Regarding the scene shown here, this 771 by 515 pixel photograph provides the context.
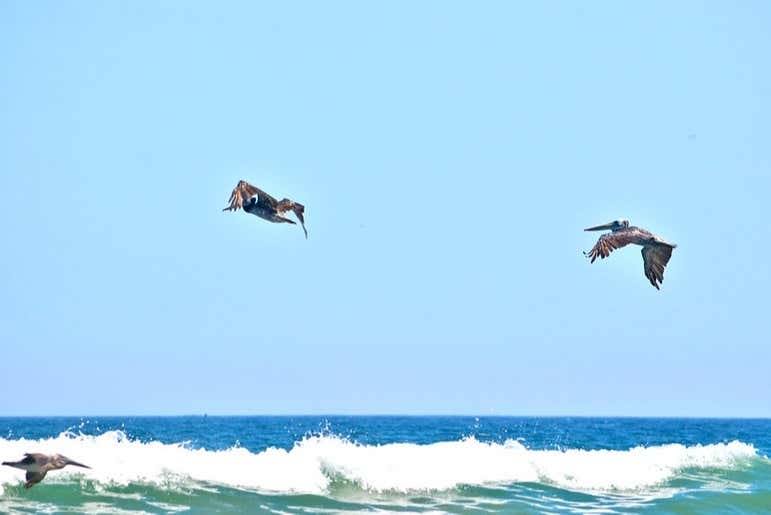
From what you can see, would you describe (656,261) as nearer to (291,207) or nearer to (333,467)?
(291,207)

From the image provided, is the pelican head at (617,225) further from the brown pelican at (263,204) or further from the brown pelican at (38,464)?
the brown pelican at (38,464)

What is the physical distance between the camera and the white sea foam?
20188 mm

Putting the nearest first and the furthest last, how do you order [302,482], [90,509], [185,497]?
[90,509] < [185,497] < [302,482]

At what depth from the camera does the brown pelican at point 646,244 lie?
15.0 meters

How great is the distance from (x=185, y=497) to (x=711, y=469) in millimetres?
14023

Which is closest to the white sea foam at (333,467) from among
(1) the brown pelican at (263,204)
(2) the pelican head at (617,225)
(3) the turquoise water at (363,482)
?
(3) the turquoise water at (363,482)

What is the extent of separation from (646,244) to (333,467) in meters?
8.46

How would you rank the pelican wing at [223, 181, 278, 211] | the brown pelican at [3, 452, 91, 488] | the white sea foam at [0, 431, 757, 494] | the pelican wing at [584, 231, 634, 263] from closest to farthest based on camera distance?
the brown pelican at [3, 452, 91, 488]
the pelican wing at [584, 231, 634, 263]
the pelican wing at [223, 181, 278, 211]
the white sea foam at [0, 431, 757, 494]

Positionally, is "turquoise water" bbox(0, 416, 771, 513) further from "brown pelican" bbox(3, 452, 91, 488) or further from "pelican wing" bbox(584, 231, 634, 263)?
"pelican wing" bbox(584, 231, 634, 263)

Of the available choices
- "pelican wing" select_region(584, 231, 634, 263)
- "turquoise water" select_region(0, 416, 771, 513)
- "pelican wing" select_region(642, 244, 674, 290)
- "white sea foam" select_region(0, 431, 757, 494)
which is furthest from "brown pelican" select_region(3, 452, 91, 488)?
"pelican wing" select_region(642, 244, 674, 290)

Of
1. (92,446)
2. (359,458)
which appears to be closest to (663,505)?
(359,458)

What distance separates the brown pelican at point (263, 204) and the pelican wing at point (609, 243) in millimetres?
4728

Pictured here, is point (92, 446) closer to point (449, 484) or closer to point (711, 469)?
point (449, 484)

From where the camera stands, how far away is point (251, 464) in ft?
71.0
